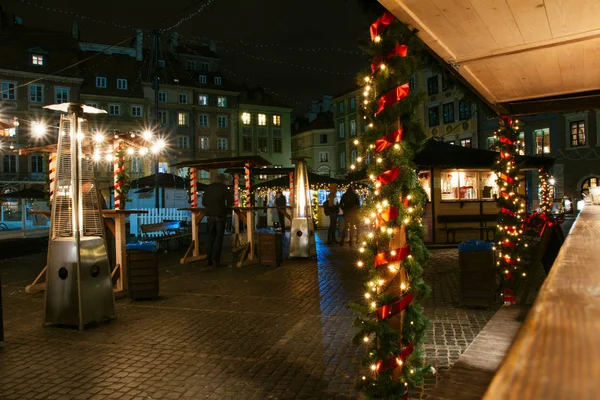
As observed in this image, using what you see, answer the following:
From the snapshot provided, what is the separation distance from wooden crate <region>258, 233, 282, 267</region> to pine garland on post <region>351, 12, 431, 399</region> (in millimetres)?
8533

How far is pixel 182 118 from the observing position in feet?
167

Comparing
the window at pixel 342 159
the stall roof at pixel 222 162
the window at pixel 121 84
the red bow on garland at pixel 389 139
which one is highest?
the window at pixel 121 84

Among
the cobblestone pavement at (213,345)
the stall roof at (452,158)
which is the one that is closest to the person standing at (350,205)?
the stall roof at (452,158)

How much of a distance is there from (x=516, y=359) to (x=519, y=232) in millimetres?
7052

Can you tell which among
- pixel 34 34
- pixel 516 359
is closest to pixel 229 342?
pixel 516 359

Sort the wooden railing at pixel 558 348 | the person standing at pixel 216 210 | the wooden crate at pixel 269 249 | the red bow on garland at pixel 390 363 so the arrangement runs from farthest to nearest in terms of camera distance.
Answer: the wooden crate at pixel 269 249 < the person standing at pixel 216 210 < the red bow on garland at pixel 390 363 < the wooden railing at pixel 558 348

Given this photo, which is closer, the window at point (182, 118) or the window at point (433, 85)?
the window at point (433, 85)

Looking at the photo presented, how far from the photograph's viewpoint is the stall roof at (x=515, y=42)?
333 cm

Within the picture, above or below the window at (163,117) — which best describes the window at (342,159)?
below

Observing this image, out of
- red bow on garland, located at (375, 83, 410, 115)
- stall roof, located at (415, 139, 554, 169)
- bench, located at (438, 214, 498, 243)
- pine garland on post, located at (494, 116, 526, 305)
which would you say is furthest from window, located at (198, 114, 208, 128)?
red bow on garland, located at (375, 83, 410, 115)

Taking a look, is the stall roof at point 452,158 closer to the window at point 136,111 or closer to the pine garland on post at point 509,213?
the pine garland on post at point 509,213

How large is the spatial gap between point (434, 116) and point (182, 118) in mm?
26973

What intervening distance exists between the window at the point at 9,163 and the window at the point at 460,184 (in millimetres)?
40598

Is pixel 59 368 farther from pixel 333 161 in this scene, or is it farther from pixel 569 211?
pixel 333 161
